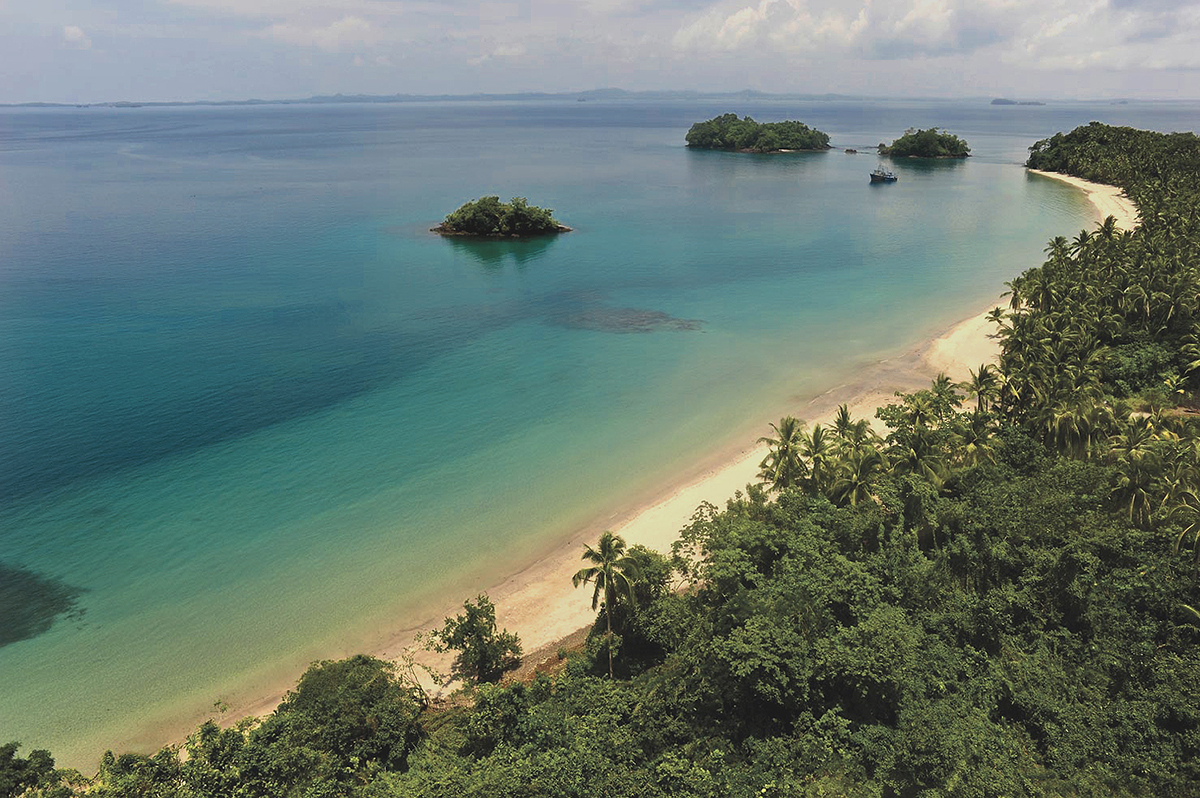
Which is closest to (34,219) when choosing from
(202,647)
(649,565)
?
(202,647)

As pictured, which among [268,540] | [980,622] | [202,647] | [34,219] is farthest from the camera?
[34,219]

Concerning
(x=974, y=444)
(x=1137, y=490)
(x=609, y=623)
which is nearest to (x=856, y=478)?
(x=974, y=444)

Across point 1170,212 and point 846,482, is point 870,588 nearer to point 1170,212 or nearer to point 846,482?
point 846,482

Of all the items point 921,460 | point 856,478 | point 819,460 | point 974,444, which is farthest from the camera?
point 974,444

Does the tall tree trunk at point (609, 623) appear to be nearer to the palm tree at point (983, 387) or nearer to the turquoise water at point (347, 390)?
the turquoise water at point (347, 390)

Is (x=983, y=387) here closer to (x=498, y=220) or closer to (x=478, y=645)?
(x=478, y=645)

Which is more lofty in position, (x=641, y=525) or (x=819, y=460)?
(x=819, y=460)
